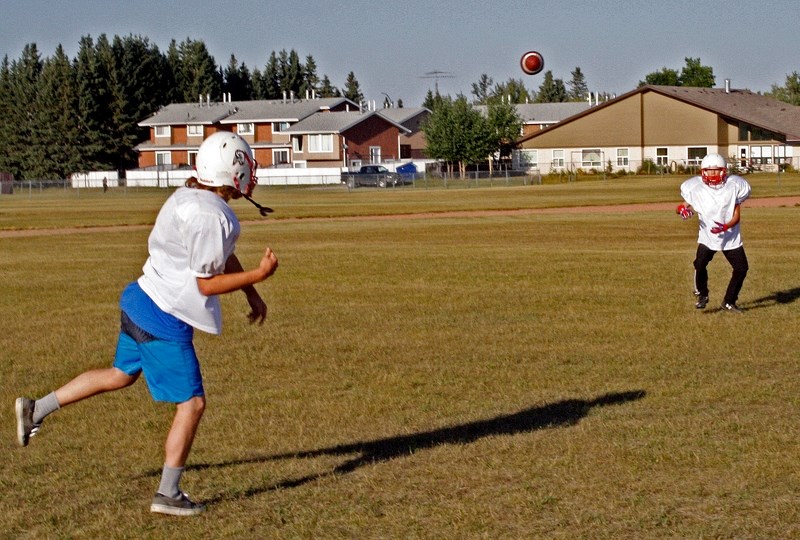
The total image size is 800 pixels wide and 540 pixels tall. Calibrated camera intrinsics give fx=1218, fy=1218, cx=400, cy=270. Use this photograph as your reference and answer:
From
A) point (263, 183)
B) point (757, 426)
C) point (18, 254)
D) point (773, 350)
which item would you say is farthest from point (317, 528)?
point (263, 183)

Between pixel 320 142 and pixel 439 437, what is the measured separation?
3843 inches

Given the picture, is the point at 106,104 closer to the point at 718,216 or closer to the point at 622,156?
the point at 622,156

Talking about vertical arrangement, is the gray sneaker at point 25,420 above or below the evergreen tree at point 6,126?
below

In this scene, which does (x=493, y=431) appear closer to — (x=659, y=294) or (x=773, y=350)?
(x=773, y=350)

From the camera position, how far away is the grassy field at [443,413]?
20.8 ft

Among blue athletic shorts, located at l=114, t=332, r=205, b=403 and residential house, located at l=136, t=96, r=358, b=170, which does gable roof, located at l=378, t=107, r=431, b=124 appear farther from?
blue athletic shorts, located at l=114, t=332, r=205, b=403

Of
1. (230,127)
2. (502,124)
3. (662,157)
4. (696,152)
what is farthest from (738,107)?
(230,127)

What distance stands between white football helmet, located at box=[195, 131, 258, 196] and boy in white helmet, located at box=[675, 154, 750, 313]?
9152 mm

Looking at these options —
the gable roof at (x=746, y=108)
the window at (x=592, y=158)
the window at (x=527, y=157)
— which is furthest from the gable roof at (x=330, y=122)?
the gable roof at (x=746, y=108)

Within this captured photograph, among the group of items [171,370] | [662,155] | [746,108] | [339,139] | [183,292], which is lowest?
[171,370]

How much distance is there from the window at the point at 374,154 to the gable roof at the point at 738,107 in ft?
45.6

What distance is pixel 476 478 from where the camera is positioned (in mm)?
7008

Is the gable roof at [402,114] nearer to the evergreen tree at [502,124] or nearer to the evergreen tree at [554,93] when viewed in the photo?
the evergreen tree at [502,124]

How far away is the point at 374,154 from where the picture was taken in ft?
353
